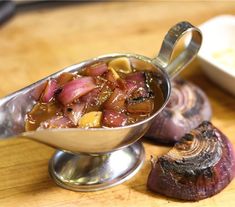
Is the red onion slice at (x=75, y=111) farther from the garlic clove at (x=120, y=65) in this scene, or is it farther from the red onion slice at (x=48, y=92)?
the garlic clove at (x=120, y=65)

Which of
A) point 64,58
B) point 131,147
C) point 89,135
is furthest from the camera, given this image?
point 64,58

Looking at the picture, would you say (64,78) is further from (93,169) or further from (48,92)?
(93,169)

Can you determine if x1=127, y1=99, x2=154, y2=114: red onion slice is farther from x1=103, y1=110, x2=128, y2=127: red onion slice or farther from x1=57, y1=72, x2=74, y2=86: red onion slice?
x1=57, y1=72, x2=74, y2=86: red onion slice

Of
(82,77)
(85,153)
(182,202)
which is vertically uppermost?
(82,77)

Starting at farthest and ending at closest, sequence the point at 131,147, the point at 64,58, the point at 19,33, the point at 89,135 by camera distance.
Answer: the point at 19,33
the point at 64,58
the point at 131,147
the point at 89,135

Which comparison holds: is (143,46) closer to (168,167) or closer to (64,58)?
(64,58)

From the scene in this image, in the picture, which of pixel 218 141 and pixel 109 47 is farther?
pixel 109 47

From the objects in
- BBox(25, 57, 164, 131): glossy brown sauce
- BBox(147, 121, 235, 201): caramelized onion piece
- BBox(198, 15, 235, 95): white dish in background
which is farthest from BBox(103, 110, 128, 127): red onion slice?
BBox(198, 15, 235, 95): white dish in background

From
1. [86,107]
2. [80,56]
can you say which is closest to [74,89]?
[86,107]

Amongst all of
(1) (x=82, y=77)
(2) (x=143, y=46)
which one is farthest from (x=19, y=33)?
(1) (x=82, y=77)
